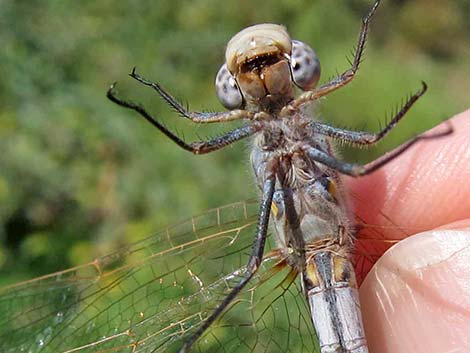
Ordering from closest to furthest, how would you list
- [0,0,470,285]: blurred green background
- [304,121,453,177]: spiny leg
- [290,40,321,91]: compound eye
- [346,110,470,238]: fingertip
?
[304,121,453,177]: spiny leg
[290,40,321,91]: compound eye
[346,110,470,238]: fingertip
[0,0,470,285]: blurred green background

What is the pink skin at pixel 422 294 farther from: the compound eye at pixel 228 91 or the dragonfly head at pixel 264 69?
the compound eye at pixel 228 91

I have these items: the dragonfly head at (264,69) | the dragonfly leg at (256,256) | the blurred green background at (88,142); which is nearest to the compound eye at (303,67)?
the dragonfly head at (264,69)

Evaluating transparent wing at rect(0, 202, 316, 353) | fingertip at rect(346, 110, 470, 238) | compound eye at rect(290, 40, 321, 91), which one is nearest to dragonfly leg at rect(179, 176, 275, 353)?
transparent wing at rect(0, 202, 316, 353)

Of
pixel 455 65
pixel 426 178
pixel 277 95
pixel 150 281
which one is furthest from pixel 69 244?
pixel 455 65

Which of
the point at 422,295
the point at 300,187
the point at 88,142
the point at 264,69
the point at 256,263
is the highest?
the point at 88,142

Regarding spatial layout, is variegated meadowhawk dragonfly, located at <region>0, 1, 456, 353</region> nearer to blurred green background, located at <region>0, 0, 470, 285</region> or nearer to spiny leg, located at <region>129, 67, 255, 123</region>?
spiny leg, located at <region>129, 67, 255, 123</region>

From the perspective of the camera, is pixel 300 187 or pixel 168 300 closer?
pixel 300 187

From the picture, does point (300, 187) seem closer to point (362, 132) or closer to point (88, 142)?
point (362, 132)

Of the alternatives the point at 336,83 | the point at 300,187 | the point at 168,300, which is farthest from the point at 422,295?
the point at 168,300

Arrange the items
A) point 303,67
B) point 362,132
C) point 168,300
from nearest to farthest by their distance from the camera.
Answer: point 362,132
point 303,67
point 168,300
